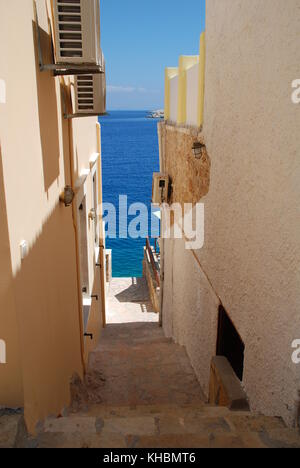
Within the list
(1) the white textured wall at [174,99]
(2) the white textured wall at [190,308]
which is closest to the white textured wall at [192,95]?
(1) the white textured wall at [174,99]

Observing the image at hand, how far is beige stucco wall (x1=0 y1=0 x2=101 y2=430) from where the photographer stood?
2.53m

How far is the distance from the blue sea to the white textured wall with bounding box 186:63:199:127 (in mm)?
24609

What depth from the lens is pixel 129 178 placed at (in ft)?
215

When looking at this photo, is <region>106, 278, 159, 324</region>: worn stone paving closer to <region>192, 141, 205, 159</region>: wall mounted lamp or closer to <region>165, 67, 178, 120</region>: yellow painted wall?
<region>165, 67, 178, 120</region>: yellow painted wall

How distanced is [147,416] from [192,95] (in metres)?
5.03

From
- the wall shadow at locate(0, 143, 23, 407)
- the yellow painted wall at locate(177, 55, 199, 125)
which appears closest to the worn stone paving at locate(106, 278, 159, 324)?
the yellow painted wall at locate(177, 55, 199, 125)

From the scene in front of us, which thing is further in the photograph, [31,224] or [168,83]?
[168,83]

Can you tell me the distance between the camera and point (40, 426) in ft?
9.71

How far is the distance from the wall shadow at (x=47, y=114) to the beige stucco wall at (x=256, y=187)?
185 cm

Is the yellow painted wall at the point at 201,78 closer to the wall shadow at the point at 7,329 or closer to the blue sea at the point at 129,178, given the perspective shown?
the wall shadow at the point at 7,329

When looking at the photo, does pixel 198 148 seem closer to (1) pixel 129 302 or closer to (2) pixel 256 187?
(2) pixel 256 187

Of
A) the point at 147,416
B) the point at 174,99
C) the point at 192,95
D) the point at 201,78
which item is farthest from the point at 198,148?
the point at 147,416

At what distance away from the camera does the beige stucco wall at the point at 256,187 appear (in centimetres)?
277
